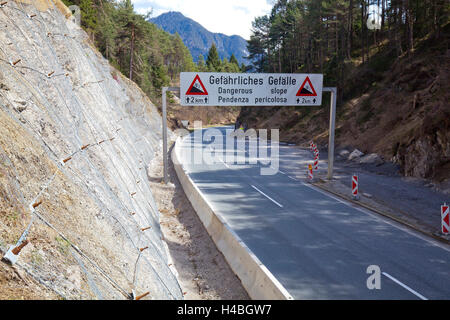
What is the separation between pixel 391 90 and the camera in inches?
1110

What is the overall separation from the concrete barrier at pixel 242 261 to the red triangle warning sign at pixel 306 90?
26.6 feet

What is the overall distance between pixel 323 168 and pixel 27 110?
19073 mm

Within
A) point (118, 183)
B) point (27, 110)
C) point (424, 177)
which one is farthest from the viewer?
point (424, 177)

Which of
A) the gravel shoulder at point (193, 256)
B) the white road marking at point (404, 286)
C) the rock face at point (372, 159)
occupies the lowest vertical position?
the gravel shoulder at point (193, 256)

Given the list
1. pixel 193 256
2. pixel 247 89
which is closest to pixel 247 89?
pixel 247 89

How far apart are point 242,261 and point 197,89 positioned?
10.5m

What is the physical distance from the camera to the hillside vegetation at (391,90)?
17.7m

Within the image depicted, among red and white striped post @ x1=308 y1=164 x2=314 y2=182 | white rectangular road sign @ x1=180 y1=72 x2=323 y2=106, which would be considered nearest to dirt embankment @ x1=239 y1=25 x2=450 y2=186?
red and white striped post @ x1=308 y1=164 x2=314 y2=182

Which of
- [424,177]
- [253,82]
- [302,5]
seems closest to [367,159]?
[424,177]

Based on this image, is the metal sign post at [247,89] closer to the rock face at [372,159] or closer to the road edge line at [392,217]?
the road edge line at [392,217]

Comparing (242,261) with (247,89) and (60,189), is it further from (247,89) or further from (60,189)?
(247,89)

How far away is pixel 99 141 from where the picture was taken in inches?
363

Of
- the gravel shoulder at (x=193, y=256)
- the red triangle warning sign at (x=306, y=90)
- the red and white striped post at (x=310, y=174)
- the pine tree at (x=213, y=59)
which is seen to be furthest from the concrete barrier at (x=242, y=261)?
the pine tree at (x=213, y=59)
